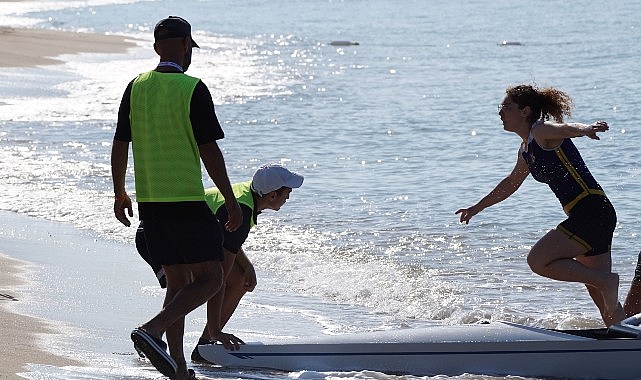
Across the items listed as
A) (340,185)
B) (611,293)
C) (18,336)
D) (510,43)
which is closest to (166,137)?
(18,336)

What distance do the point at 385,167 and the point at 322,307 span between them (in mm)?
5963

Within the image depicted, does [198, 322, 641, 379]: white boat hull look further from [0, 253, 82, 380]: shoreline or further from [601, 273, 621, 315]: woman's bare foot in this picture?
[0, 253, 82, 380]: shoreline

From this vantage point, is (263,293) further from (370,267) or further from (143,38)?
(143,38)

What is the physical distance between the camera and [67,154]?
13.5 metres

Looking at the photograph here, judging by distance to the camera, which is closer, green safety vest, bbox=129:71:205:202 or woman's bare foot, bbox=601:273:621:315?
green safety vest, bbox=129:71:205:202

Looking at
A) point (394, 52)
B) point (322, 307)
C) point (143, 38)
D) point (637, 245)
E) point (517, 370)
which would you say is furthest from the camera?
point (143, 38)

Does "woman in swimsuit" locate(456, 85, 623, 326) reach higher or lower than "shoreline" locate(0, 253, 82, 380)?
higher

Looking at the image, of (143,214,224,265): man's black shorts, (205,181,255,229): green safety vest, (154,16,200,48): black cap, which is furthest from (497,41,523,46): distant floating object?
(143,214,224,265): man's black shorts

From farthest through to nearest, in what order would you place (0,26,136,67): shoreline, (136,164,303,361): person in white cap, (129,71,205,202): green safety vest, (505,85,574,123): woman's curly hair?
(0,26,136,67): shoreline < (505,85,574,123): woman's curly hair < (136,164,303,361): person in white cap < (129,71,205,202): green safety vest

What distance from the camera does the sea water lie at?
721 cm

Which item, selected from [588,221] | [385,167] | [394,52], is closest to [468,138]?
[385,167]

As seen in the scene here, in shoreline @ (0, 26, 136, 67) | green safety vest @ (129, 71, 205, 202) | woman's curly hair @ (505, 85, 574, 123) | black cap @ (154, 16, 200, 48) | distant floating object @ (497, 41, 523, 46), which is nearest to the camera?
green safety vest @ (129, 71, 205, 202)

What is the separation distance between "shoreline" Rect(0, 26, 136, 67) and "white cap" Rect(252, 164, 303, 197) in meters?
17.8

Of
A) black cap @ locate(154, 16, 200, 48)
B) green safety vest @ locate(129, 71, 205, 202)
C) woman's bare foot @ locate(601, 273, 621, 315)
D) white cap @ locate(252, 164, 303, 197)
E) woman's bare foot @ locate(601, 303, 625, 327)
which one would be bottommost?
woman's bare foot @ locate(601, 303, 625, 327)
